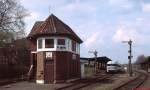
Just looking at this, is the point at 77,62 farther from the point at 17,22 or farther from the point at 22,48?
the point at 22,48

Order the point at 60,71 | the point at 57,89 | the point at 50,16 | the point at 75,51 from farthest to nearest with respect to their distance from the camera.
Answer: the point at 75,51 < the point at 50,16 < the point at 60,71 < the point at 57,89

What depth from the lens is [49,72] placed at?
51812mm

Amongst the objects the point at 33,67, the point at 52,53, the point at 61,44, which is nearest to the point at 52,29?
the point at 61,44

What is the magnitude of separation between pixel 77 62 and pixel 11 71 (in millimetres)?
16086

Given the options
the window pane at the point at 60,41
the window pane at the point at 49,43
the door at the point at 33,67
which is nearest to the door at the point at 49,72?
the window pane at the point at 49,43

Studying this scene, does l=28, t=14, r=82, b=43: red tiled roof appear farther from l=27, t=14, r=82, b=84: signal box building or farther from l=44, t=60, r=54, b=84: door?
l=44, t=60, r=54, b=84: door

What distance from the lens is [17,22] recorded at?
75.4m

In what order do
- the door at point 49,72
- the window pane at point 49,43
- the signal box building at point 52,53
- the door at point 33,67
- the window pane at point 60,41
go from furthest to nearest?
the door at point 33,67
the window pane at point 60,41
the window pane at point 49,43
the signal box building at point 52,53
the door at point 49,72

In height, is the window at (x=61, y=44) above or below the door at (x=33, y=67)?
above

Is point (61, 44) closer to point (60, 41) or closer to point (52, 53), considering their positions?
point (60, 41)

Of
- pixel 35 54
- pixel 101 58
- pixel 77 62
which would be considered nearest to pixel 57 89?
pixel 35 54

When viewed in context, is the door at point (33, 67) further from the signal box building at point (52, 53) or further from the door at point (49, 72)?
the door at point (49, 72)

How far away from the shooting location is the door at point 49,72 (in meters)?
51.5

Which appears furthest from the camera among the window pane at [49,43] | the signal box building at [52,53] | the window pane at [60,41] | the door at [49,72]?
the window pane at [60,41]
